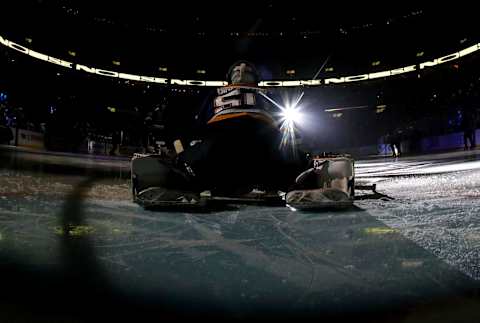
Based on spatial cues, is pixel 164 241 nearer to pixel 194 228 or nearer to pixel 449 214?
pixel 194 228

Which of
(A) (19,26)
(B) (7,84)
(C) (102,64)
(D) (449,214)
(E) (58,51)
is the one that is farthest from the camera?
(C) (102,64)

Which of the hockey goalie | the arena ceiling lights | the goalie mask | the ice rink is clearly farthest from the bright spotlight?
the arena ceiling lights

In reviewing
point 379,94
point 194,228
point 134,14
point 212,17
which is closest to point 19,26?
point 134,14

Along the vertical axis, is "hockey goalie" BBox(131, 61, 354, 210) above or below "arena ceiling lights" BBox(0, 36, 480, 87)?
below

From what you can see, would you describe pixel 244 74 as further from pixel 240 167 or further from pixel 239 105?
pixel 240 167

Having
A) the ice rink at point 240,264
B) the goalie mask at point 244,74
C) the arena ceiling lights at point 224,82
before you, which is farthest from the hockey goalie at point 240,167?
the arena ceiling lights at point 224,82

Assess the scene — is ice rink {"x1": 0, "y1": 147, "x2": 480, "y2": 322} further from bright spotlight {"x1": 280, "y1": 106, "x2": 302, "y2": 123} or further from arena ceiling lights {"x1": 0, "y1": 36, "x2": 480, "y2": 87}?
Result: arena ceiling lights {"x1": 0, "y1": 36, "x2": 480, "y2": 87}

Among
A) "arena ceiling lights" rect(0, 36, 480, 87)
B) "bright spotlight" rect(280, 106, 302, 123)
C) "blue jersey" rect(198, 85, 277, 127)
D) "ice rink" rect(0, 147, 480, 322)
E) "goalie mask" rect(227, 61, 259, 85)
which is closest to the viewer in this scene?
"ice rink" rect(0, 147, 480, 322)

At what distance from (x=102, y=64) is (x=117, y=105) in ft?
11.7

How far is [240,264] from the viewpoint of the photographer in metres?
1.33

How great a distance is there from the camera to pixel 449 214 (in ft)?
7.16

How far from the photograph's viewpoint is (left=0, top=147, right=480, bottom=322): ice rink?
0.95 meters

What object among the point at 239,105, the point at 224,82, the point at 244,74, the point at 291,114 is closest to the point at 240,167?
the point at 239,105

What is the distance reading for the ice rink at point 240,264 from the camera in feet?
3.10
